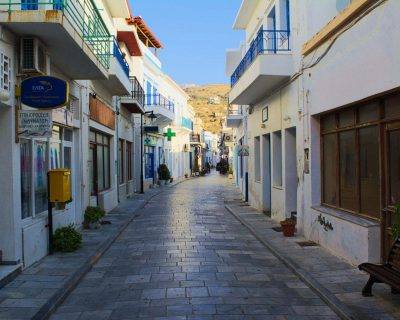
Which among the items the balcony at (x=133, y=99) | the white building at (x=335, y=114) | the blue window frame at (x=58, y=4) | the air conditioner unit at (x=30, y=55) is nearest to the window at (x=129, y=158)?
the balcony at (x=133, y=99)

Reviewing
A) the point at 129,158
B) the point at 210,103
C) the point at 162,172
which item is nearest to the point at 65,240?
the point at 129,158

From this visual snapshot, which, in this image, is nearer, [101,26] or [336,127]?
[336,127]

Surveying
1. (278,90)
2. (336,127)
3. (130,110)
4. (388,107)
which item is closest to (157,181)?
(130,110)

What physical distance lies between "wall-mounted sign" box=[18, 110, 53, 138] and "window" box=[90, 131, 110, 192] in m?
7.49

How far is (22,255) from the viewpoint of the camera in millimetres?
8156

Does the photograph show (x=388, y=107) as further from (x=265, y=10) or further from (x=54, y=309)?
(x=265, y=10)

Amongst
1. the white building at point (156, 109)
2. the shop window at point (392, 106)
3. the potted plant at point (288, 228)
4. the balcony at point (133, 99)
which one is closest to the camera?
the shop window at point (392, 106)

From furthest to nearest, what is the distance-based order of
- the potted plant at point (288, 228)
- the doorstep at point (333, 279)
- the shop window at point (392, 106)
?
1. the potted plant at point (288, 228)
2. the shop window at point (392, 106)
3. the doorstep at point (333, 279)

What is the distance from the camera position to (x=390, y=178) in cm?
766

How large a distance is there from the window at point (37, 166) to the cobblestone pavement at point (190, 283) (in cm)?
157

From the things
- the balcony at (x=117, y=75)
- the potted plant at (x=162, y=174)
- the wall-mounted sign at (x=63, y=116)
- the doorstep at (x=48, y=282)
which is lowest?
the doorstep at (x=48, y=282)

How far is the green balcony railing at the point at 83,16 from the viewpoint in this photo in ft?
26.1

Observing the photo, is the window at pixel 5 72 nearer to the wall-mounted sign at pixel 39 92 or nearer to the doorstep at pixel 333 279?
the wall-mounted sign at pixel 39 92

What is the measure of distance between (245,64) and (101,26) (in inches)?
173
